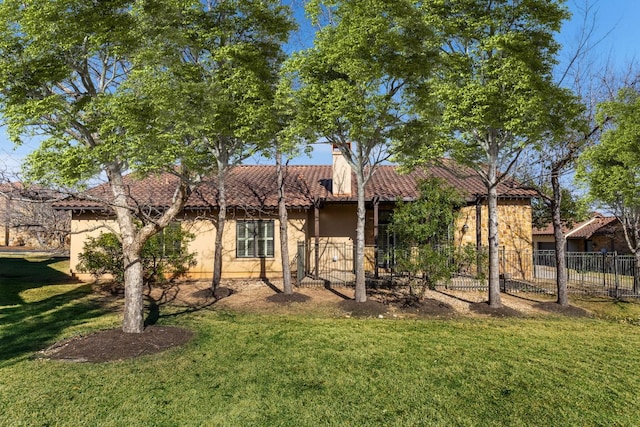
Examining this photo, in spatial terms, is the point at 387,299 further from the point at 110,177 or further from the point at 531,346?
the point at 110,177

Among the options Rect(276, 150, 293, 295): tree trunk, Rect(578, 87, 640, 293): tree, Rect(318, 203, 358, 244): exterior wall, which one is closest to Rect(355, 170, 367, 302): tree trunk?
Rect(276, 150, 293, 295): tree trunk

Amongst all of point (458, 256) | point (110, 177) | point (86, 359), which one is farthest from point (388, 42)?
point (86, 359)

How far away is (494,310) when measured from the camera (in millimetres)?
9484

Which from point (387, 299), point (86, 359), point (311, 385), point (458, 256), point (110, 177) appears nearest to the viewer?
point (311, 385)

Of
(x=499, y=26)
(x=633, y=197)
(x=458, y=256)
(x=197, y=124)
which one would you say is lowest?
(x=458, y=256)

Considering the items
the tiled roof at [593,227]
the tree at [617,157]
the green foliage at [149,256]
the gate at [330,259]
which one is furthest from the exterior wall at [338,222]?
the tiled roof at [593,227]

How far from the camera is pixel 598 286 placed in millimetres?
12523

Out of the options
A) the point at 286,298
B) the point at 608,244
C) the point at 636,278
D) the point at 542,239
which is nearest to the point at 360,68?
the point at 286,298

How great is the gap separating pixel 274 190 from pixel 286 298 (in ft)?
21.4

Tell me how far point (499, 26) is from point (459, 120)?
8.19 ft

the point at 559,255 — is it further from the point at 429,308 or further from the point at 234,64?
the point at 234,64

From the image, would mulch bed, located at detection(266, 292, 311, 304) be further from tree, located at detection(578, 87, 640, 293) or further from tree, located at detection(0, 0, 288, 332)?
tree, located at detection(578, 87, 640, 293)

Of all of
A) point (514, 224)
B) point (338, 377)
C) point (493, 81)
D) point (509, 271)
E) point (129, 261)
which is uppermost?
point (493, 81)

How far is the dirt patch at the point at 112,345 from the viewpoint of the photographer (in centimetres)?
583
